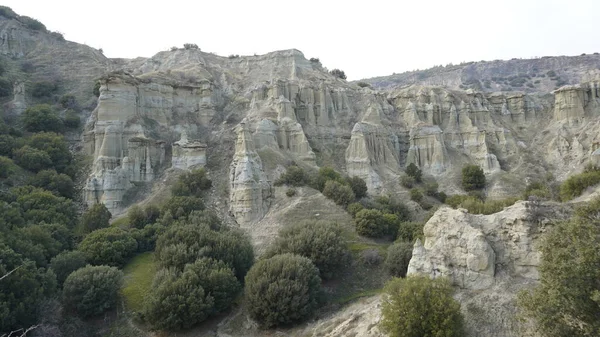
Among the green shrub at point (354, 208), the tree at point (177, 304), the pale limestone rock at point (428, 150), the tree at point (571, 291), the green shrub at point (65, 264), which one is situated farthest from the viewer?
the pale limestone rock at point (428, 150)

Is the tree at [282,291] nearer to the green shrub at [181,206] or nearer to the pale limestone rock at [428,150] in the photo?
the green shrub at [181,206]

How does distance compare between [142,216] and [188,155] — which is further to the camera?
[188,155]

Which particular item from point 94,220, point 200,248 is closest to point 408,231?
point 200,248

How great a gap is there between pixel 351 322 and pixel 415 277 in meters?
4.41

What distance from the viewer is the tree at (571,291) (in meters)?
13.0

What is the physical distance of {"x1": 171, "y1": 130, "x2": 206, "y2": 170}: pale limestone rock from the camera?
151 ft

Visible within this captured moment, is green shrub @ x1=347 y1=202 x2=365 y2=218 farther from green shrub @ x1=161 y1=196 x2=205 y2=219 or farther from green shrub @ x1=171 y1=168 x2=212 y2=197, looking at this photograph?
green shrub @ x1=171 y1=168 x2=212 y2=197

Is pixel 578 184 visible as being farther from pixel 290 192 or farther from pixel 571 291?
pixel 290 192

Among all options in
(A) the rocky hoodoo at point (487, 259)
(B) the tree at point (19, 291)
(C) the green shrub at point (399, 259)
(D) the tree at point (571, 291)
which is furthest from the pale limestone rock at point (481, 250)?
(B) the tree at point (19, 291)

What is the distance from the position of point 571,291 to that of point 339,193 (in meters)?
27.1

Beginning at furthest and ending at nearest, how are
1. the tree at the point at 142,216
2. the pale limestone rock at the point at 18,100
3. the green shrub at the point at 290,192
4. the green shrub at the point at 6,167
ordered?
the pale limestone rock at the point at 18,100 → the green shrub at the point at 290,192 → the green shrub at the point at 6,167 → the tree at the point at 142,216

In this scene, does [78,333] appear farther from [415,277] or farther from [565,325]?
[565,325]

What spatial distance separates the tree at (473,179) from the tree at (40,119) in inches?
1861

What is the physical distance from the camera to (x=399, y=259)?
2745cm
